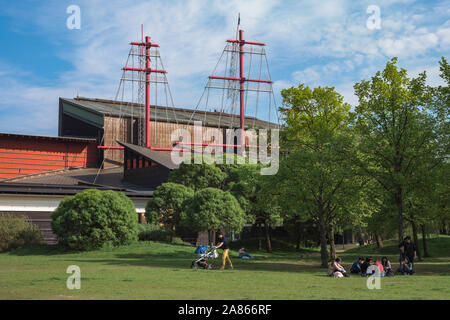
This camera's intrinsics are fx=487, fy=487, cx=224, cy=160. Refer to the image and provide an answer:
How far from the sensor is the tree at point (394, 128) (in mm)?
26547

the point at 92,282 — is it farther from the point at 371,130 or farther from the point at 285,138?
the point at 285,138

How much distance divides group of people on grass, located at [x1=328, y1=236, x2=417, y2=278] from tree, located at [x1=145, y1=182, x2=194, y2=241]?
22.8 meters

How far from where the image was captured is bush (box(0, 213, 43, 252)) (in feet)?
111

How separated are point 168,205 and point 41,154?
1381 inches

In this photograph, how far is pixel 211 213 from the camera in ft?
128

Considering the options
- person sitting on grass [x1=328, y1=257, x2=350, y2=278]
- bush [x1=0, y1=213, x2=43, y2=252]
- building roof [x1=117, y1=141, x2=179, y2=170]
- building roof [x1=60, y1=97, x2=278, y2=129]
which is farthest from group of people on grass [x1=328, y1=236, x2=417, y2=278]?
building roof [x1=60, y1=97, x2=278, y2=129]

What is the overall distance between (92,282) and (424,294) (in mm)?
10012

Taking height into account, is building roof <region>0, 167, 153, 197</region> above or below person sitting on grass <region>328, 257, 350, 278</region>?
above

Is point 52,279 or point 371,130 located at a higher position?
point 371,130

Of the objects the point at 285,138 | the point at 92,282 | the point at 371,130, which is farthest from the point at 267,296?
the point at 285,138

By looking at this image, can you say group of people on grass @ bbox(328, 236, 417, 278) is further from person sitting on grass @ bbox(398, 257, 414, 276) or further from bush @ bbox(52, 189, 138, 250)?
bush @ bbox(52, 189, 138, 250)

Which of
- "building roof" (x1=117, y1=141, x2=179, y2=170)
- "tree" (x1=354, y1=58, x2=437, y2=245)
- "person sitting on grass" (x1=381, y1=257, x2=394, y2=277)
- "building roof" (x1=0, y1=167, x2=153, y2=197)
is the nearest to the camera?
"person sitting on grass" (x1=381, y1=257, x2=394, y2=277)
